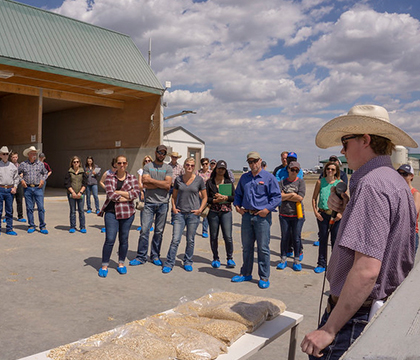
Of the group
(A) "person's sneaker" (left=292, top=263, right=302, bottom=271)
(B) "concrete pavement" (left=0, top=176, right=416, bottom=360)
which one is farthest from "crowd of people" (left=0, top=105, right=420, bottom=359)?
(B) "concrete pavement" (left=0, top=176, right=416, bottom=360)

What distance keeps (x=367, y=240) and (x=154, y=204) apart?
5.94m

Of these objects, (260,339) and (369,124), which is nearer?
(369,124)

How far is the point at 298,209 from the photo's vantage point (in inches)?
290

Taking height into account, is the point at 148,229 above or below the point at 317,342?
below

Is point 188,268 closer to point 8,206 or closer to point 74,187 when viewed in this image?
point 74,187

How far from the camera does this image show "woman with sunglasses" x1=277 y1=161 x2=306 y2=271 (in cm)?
736

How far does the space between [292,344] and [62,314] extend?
9.67 feet

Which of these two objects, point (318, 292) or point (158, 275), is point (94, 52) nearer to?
point (158, 275)

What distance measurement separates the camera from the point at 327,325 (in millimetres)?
1847

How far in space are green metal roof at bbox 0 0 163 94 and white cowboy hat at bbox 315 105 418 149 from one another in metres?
15.8

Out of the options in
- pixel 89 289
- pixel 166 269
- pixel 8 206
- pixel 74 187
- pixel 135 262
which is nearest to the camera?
pixel 89 289

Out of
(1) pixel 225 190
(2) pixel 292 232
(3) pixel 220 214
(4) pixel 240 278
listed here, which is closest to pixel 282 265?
(2) pixel 292 232

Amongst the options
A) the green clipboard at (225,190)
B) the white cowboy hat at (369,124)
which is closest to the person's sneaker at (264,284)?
the green clipboard at (225,190)

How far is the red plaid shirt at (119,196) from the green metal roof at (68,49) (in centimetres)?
1111
